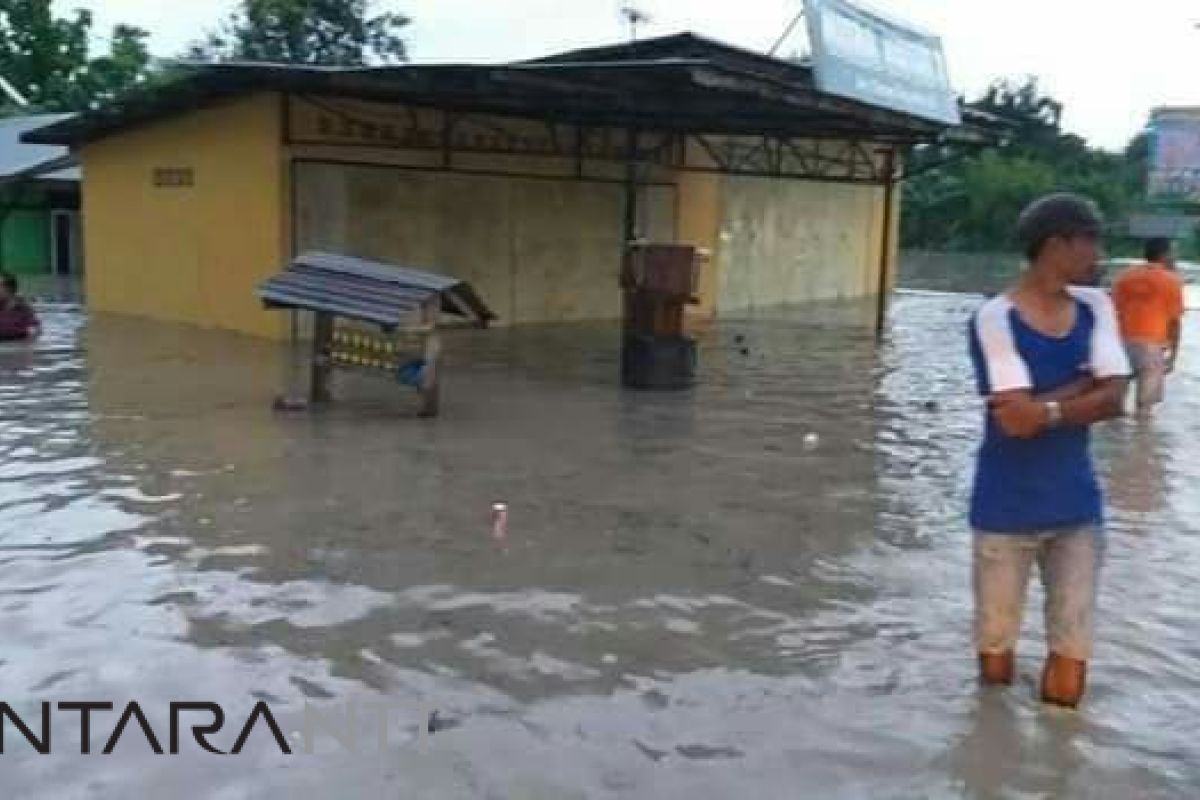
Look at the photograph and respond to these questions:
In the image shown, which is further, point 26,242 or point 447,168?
point 26,242

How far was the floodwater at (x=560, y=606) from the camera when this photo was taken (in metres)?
3.99

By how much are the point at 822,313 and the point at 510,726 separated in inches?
807

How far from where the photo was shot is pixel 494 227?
63.8 ft

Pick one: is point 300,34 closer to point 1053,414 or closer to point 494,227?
point 494,227

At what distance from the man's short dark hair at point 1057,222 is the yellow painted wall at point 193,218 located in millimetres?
13353

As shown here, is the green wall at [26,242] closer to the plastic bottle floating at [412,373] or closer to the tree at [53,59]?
the tree at [53,59]

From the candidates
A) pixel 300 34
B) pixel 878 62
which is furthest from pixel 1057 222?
pixel 300 34

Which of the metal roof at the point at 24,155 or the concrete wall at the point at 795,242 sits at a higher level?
the metal roof at the point at 24,155

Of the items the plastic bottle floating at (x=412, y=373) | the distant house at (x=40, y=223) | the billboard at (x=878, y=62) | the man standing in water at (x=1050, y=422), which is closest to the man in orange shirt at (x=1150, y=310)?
the billboard at (x=878, y=62)

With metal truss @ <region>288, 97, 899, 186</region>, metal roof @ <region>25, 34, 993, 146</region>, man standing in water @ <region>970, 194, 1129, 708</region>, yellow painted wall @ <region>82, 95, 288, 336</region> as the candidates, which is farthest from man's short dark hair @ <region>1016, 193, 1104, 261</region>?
yellow painted wall @ <region>82, 95, 288, 336</region>

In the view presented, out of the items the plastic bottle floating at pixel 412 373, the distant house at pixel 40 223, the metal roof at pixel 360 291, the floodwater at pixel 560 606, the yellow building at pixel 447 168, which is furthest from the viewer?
the distant house at pixel 40 223

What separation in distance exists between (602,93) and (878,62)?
10.6ft

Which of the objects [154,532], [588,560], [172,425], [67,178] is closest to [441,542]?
[588,560]

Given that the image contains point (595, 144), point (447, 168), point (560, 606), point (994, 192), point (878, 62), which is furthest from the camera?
point (994, 192)
